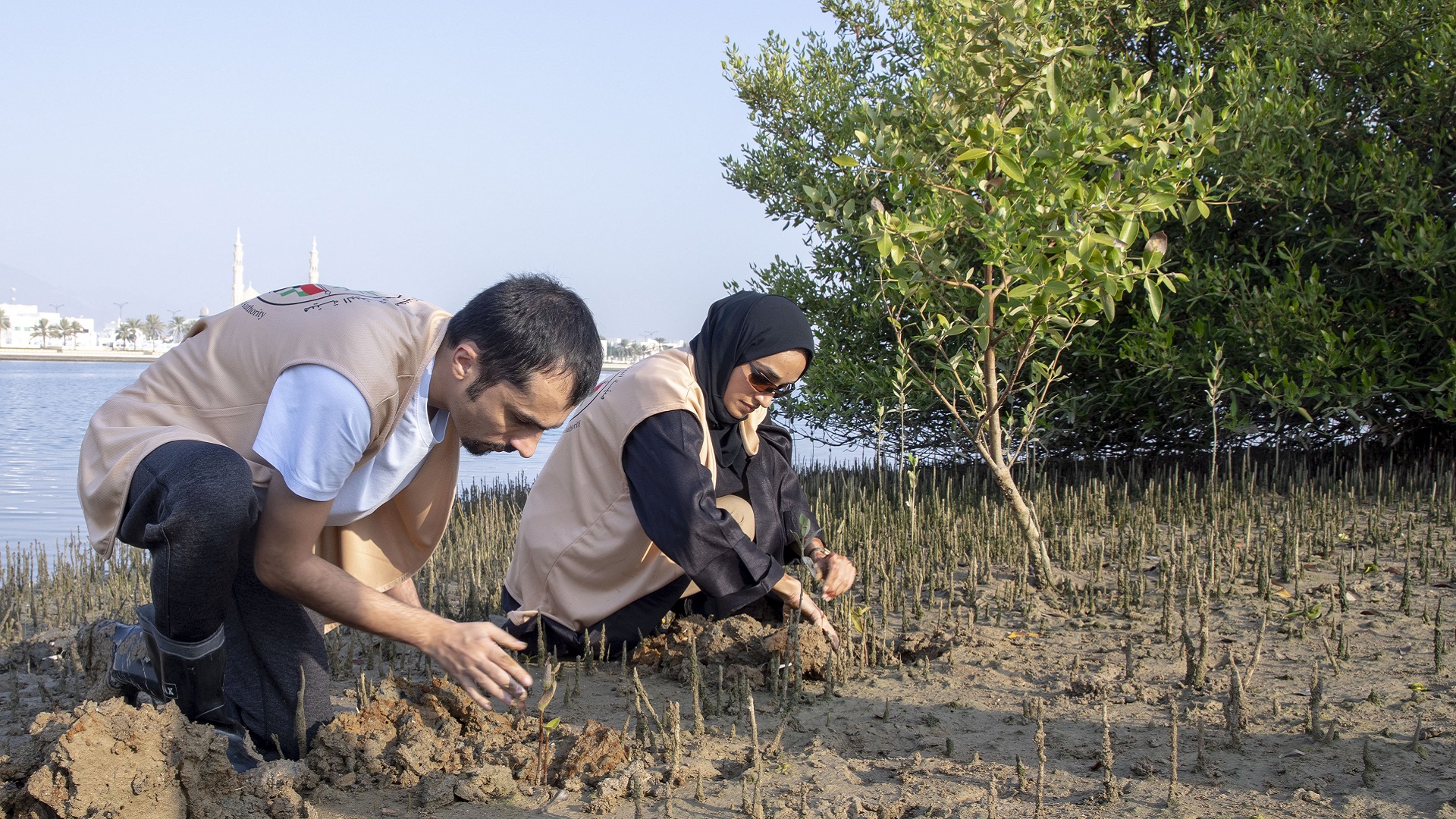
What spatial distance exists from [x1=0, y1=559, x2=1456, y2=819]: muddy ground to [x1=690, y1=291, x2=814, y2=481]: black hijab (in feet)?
2.50

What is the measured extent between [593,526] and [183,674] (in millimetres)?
1295

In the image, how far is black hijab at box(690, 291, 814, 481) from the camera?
3.35 meters

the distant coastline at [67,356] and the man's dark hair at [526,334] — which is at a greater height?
the distant coastline at [67,356]

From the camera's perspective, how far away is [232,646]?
8.86 feet

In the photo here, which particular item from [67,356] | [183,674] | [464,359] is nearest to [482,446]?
[464,359]

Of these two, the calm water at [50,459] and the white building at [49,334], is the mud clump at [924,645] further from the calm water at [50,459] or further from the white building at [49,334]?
the white building at [49,334]

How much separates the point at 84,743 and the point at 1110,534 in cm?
464

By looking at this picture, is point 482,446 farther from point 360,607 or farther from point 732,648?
point 732,648

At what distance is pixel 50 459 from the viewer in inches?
527

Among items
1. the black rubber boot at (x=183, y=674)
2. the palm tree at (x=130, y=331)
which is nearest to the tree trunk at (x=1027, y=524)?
the black rubber boot at (x=183, y=674)

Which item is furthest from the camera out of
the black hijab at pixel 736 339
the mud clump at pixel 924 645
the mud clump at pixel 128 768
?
the mud clump at pixel 924 645

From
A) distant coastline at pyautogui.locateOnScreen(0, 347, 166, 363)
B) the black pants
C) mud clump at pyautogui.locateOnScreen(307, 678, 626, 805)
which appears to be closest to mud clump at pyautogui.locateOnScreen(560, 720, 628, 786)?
mud clump at pyautogui.locateOnScreen(307, 678, 626, 805)

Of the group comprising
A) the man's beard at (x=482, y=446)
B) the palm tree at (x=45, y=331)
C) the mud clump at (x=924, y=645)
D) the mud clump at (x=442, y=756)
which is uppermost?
the palm tree at (x=45, y=331)

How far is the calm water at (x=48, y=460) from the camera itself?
8906 millimetres
